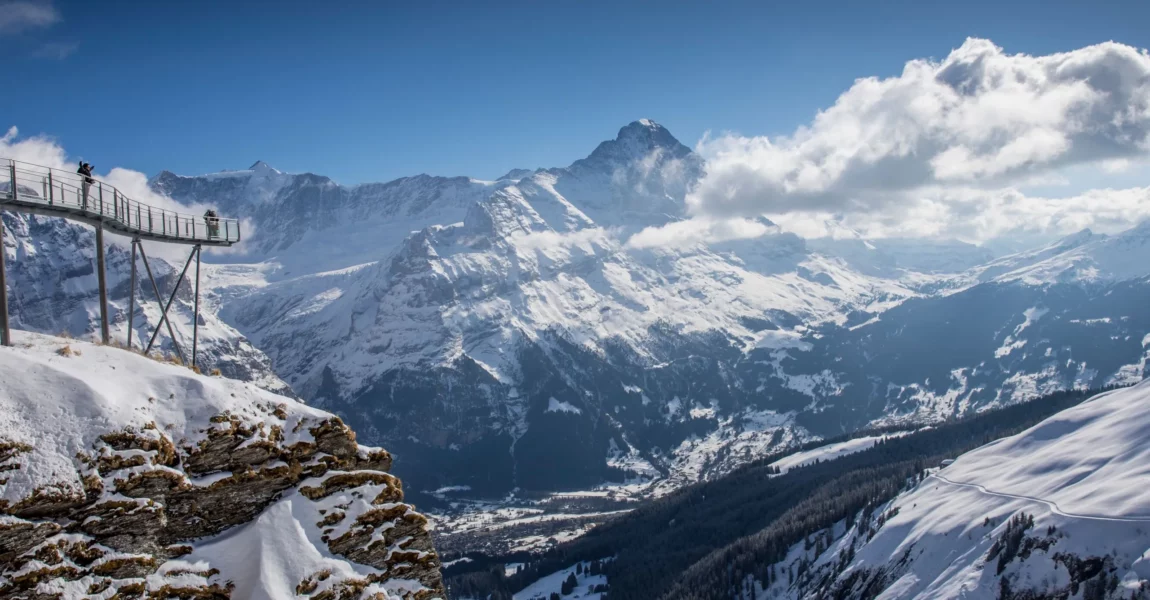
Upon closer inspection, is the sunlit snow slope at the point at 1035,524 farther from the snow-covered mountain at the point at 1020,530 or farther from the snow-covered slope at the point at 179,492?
the snow-covered slope at the point at 179,492

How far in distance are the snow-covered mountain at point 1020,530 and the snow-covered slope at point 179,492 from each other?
117 metres

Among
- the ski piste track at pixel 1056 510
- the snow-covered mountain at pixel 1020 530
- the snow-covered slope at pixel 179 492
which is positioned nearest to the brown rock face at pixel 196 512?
→ the snow-covered slope at pixel 179 492

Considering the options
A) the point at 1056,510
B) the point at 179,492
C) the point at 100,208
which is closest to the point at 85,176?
the point at 100,208

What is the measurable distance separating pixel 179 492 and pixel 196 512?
40.9 inches

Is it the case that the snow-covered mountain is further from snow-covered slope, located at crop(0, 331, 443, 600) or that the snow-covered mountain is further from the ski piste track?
snow-covered slope, located at crop(0, 331, 443, 600)

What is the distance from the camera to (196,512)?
26906 millimetres

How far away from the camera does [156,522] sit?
25.5m

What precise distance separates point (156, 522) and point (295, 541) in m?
4.76

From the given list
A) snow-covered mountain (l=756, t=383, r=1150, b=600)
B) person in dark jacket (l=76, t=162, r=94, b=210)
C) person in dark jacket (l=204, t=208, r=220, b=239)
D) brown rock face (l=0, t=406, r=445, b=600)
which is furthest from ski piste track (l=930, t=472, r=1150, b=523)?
person in dark jacket (l=76, t=162, r=94, b=210)

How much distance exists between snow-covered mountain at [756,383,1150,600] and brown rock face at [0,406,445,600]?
4556 inches

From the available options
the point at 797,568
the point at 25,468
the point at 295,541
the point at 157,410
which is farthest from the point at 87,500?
the point at 797,568

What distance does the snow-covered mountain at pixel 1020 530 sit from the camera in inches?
4503

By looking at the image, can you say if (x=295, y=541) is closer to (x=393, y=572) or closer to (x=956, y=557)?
(x=393, y=572)

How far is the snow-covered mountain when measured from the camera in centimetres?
11438
